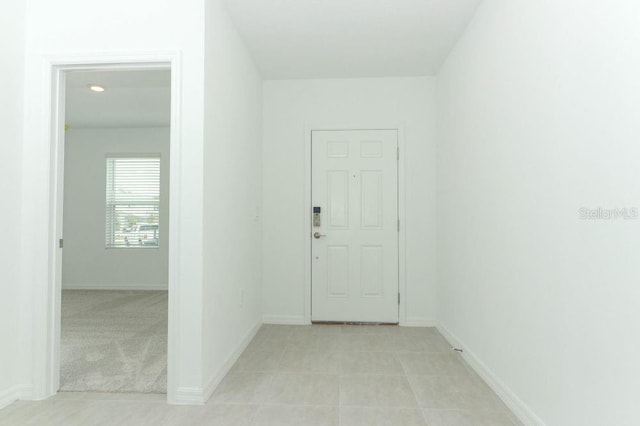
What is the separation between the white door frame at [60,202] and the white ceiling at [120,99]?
3.55 feet

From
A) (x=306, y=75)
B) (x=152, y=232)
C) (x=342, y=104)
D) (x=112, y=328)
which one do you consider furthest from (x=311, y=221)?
(x=152, y=232)

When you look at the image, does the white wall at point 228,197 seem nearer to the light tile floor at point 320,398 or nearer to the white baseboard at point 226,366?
the white baseboard at point 226,366

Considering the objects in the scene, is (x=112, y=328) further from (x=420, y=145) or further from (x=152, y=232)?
(x=420, y=145)

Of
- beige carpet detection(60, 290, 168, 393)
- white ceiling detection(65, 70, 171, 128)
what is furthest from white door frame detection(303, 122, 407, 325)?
white ceiling detection(65, 70, 171, 128)

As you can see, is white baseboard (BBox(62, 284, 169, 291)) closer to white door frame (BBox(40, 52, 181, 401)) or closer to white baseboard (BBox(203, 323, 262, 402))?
white baseboard (BBox(203, 323, 262, 402))

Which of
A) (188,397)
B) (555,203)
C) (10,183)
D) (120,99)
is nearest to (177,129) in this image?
(10,183)

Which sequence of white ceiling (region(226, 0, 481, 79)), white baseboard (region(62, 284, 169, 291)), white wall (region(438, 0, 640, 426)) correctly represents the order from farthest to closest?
white baseboard (region(62, 284, 169, 291)) → white ceiling (region(226, 0, 481, 79)) → white wall (region(438, 0, 640, 426))

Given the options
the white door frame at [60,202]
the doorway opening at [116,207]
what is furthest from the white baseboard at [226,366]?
the doorway opening at [116,207]

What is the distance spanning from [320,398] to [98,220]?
5.50 metres

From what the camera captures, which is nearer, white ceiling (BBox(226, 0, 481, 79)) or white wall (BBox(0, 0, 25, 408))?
white wall (BBox(0, 0, 25, 408))

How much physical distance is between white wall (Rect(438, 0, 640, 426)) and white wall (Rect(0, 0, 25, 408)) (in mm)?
2909

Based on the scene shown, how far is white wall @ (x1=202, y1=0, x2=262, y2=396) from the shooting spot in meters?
2.35

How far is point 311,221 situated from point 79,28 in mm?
2505

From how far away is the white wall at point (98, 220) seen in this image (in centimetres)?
618
